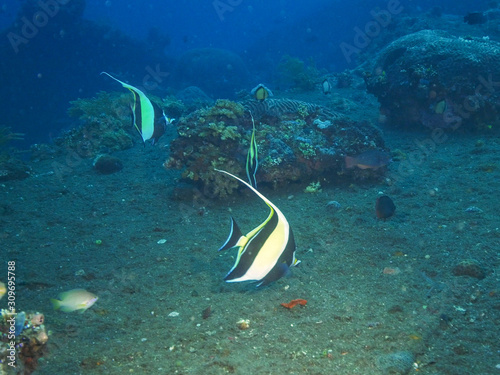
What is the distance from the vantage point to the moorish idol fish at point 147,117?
371 centimetres

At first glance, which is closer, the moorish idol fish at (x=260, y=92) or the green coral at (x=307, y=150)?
the green coral at (x=307, y=150)

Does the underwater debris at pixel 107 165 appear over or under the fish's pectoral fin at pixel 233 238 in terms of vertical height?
under

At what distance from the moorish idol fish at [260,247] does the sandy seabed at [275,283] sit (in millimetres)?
1028

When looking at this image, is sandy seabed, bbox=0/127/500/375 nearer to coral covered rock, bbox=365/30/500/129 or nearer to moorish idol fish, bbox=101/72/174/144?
coral covered rock, bbox=365/30/500/129

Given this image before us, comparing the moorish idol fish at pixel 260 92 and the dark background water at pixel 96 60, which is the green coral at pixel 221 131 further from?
the dark background water at pixel 96 60

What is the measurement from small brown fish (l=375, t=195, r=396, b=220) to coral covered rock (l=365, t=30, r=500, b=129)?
4.39 meters

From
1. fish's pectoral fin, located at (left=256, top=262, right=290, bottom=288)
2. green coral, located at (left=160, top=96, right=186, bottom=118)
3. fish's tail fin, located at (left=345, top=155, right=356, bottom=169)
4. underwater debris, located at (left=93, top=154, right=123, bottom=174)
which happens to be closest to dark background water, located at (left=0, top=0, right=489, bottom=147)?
green coral, located at (left=160, top=96, right=186, bottom=118)

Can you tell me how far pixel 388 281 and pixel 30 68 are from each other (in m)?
34.6

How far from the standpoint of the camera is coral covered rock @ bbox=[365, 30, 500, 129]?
8.35 metres

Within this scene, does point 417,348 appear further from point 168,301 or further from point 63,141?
point 63,141

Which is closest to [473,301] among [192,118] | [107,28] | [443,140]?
[192,118]

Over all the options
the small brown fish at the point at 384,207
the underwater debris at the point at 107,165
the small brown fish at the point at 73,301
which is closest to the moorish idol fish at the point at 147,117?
the small brown fish at the point at 73,301

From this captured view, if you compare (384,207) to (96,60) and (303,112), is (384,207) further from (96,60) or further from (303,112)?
(96,60)

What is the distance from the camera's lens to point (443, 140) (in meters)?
8.59
